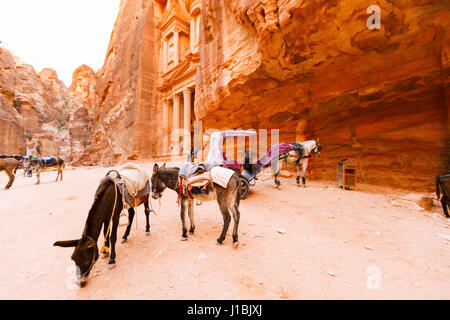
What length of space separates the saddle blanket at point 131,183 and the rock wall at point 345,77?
586cm

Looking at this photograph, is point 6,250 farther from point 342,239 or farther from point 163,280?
point 342,239

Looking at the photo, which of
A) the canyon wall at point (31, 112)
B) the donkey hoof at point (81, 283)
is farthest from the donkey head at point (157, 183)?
the canyon wall at point (31, 112)

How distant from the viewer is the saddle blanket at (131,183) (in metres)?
2.63

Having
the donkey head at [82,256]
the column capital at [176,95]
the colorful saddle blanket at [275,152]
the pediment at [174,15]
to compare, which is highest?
the pediment at [174,15]

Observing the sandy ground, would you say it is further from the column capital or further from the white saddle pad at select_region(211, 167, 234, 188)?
the column capital

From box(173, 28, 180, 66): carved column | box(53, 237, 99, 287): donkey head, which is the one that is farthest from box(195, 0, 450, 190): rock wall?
box(173, 28, 180, 66): carved column

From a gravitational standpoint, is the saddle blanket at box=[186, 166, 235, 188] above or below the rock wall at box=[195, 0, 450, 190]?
below

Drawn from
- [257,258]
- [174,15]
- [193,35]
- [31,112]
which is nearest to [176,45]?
[193,35]

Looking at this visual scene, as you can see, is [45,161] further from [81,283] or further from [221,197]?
[221,197]

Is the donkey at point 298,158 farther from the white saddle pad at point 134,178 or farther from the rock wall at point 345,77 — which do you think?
the white saddle pad at point 134,178

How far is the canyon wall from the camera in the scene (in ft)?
70.9

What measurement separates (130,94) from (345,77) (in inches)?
889

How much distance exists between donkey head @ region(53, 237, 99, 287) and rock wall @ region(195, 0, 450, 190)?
710 centimetres
